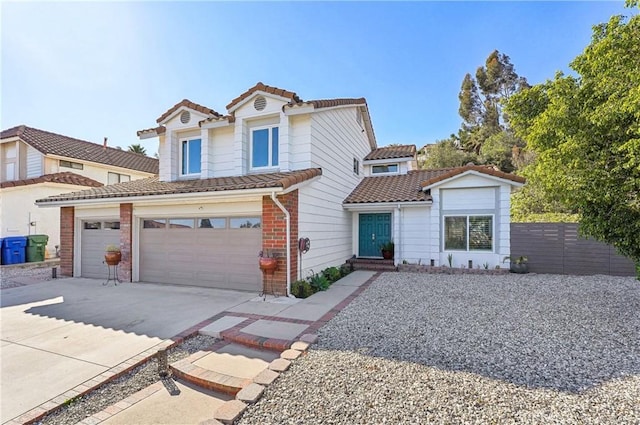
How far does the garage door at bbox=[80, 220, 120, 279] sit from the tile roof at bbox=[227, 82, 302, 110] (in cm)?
635

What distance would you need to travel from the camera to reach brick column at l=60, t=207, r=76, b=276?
11.7m

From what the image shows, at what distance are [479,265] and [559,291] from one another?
3.36m

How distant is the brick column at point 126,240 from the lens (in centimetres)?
1037

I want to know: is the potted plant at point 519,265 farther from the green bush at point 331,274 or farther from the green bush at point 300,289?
the green bush at point 300,289

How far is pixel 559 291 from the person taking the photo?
871cm

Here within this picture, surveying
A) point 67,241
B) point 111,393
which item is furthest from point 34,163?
point 111,393

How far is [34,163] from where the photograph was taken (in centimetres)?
1800

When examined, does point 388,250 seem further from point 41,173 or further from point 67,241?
point 41,173

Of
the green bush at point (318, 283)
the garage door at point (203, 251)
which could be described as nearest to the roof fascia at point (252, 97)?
the garage door at point (203, 251)

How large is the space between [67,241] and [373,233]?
12509 millimetres

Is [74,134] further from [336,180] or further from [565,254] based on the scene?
[565,254]

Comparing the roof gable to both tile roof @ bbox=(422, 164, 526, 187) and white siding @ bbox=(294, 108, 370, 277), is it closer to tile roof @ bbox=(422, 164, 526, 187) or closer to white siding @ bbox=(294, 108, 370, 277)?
tile roof @ bbox=(422, 164, 526, 187)

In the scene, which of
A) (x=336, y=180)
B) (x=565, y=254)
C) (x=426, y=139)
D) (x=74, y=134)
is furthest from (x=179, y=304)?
(x=426, y=139)

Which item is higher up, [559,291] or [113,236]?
[113,236]
